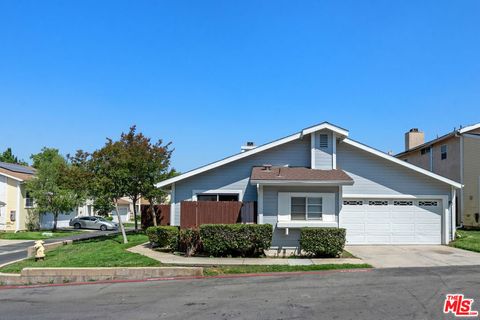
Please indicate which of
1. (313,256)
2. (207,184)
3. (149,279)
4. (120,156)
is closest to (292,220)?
(313,256)

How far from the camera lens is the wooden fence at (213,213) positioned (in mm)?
16812

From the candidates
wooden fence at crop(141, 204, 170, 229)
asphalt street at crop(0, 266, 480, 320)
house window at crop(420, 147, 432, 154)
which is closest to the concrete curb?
asphalt street at crop(0, 266, 480, 320)

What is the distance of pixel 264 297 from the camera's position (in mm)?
9523

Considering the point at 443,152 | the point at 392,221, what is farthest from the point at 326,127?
the point at 443,152

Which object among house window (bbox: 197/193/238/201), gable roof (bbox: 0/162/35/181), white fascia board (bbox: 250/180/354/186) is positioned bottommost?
house window (bbox: 197/193/238/201)

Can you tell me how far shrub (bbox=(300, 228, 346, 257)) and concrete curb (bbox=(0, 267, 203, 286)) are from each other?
4119 millimetres

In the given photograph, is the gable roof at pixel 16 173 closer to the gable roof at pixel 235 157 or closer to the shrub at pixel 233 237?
the gable roof at pixel 235 157

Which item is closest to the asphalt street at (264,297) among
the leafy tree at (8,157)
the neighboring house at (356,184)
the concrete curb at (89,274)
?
the concrete curb at (89,274)

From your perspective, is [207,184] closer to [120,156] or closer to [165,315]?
[120,156]

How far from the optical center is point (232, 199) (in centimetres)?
1892

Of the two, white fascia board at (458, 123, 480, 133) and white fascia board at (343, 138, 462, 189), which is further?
white fascia board at (458, 123, 480, 133)

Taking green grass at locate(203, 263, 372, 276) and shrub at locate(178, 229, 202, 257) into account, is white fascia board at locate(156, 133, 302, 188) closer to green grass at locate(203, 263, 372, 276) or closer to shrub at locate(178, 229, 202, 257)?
shrub at locate(178, 229, 202, 257)

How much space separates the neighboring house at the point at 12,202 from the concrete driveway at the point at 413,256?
93.9ft

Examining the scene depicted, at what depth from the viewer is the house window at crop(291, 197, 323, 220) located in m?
17.2
